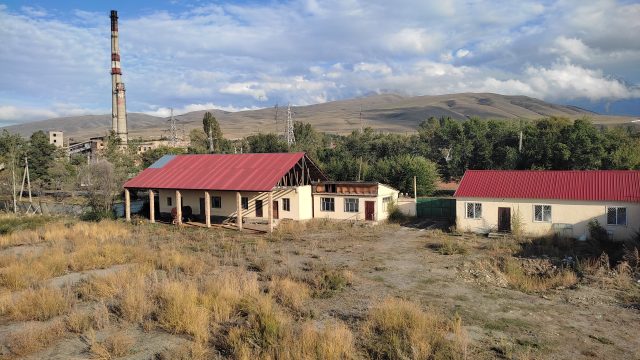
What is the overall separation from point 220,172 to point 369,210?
1004 centimetres

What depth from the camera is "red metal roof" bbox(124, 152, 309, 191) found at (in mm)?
28578

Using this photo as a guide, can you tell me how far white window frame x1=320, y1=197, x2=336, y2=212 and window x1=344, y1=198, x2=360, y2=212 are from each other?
32.9 inches

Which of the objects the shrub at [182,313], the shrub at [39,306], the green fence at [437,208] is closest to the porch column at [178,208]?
the green fence at [437,208]

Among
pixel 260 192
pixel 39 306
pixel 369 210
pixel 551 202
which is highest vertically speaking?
pixel 260 192

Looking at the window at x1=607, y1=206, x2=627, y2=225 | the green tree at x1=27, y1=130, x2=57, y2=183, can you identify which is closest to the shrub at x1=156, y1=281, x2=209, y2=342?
the window at x1=607, y1=206, x2=627, y2=225

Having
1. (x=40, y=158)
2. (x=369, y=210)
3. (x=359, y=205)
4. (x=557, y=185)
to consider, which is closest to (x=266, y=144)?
(x=40, y=158)

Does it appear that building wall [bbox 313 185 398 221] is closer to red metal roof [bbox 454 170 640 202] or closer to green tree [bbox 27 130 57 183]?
red metal roof [bbox 454 170 640 202]

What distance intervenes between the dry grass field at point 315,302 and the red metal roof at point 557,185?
10.6ft

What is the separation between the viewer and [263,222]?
99.1 ft

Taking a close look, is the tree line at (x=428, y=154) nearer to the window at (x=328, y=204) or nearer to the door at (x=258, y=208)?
the window at (x=328, y=204)

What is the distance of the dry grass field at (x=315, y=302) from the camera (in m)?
9.88

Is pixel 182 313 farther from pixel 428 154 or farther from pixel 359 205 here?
pixel 428 154

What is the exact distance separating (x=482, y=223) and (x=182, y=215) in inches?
751

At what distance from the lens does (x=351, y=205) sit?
30.2m
